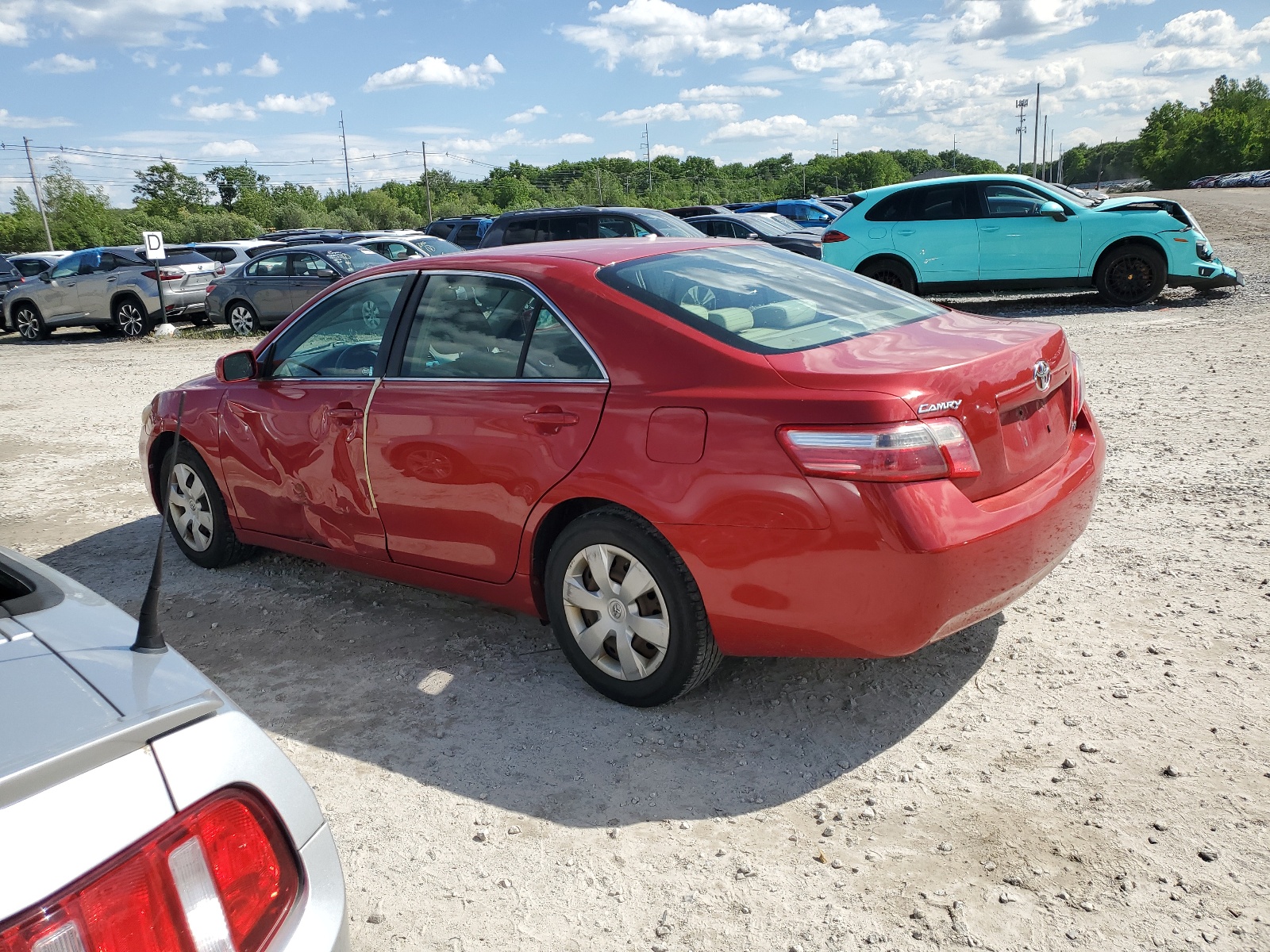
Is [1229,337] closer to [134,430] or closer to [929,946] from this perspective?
[929,946]

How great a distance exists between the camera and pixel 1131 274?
520 inches

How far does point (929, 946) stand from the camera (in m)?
2.44

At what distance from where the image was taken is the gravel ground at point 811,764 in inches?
102

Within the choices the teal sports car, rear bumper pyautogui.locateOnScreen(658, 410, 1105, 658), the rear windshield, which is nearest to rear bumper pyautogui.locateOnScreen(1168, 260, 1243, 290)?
the teal sports car

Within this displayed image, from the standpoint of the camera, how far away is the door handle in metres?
3.58

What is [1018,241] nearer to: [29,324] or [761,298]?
[761,298]

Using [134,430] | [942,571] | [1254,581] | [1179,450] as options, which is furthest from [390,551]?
[134,430]

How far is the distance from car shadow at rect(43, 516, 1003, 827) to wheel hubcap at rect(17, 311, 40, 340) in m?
18.9

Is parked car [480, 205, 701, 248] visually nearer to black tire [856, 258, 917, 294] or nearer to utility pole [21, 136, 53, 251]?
black tire [856, 258, 917, 294]

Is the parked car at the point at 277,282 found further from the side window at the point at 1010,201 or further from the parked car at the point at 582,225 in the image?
the side window at the point at 1010,201

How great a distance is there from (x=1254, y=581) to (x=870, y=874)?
2605 millimetres

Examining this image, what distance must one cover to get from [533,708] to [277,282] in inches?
607

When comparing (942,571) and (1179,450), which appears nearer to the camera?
(942,571)

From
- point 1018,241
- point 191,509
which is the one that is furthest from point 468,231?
point 191,509
